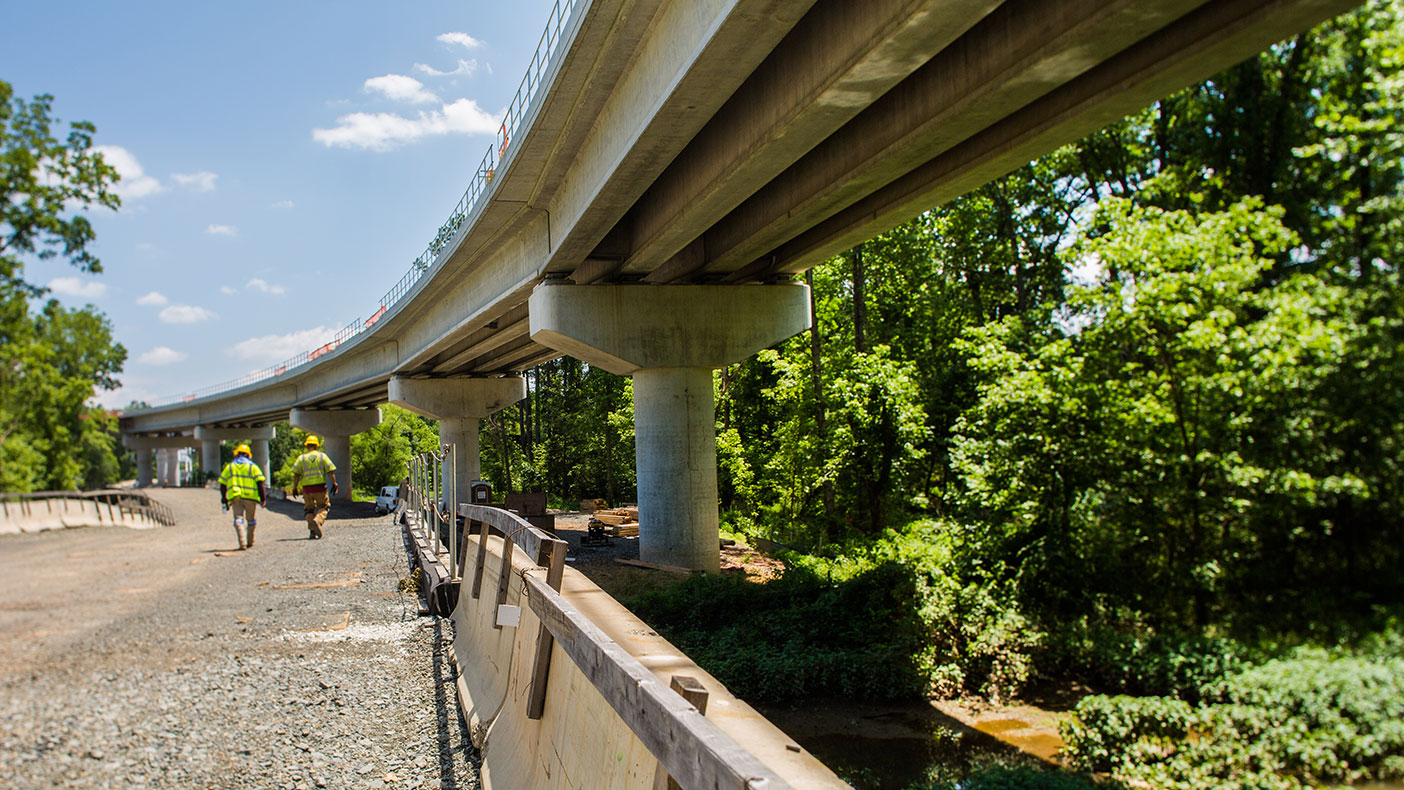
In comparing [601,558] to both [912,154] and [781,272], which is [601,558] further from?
[912,154]

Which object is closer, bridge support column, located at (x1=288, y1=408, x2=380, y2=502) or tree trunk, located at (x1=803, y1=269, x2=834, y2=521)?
tree trunk, located at (x1=803, y1=269, x2=834, y2=521)

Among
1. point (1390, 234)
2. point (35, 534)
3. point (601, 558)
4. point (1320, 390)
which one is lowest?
point (601, 558)

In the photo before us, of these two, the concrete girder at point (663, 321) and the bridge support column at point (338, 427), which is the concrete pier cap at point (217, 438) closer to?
the bridge support column at point (338, 427)

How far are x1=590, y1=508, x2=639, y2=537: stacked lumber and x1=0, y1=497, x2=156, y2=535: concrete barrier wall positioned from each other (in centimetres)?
1732

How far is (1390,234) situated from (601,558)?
1487cm

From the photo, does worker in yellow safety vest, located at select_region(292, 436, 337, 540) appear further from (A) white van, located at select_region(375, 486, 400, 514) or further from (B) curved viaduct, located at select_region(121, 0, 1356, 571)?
(A) white van, located at select_region(375, 486, 400, 514)

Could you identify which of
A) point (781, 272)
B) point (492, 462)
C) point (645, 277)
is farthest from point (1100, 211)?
point (492, 462)

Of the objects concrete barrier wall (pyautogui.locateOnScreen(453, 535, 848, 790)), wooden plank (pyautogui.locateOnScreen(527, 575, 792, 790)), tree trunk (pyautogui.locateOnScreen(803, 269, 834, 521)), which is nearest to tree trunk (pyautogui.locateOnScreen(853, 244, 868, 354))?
tree trunk (pyautogui.locateOnScreen(803, 269, 834, 521))

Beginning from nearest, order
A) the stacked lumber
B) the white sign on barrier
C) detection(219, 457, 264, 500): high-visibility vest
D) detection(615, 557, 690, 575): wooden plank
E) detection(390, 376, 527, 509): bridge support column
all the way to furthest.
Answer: the white sign on barrier < detection(219, 457, 264, 500): high-visibility vest < detection(615, 557, 690, 575): wooden plank < the stacked lumber < detection(390, 376, 527, 509): bridge support column

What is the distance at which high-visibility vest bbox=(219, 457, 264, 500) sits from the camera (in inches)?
590

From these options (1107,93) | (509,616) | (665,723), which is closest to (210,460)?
(509,616)

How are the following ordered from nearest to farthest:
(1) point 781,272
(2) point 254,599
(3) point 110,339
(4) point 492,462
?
(3) point 110,339 < (2) point 254,599 < (1) point 781,272 < (4) point 492,462

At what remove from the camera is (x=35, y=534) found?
13.3 ft

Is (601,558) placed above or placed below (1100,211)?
below
